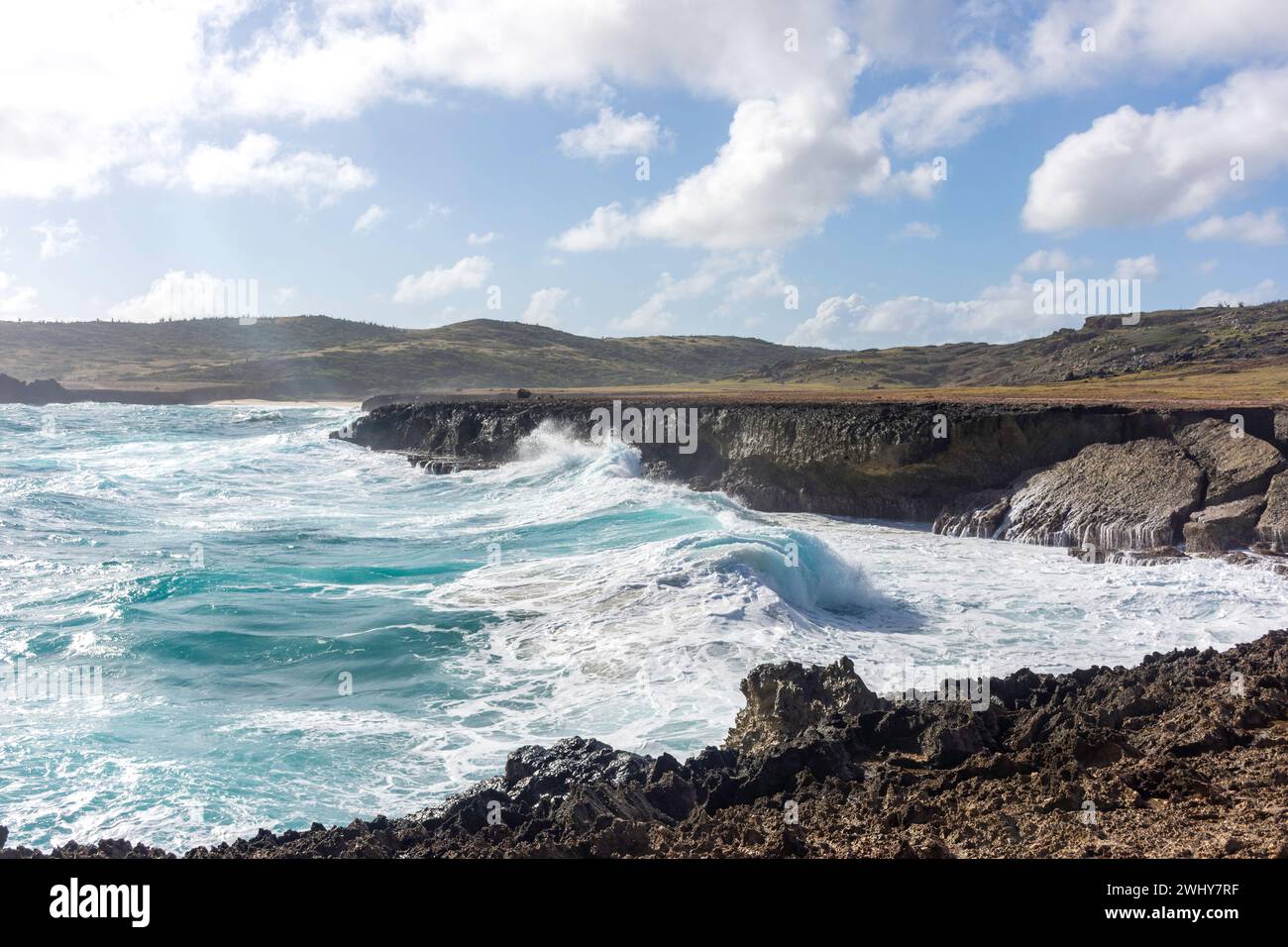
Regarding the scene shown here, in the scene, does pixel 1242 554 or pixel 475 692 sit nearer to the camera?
pixel 475 692

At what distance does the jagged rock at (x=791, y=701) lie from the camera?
349 inches

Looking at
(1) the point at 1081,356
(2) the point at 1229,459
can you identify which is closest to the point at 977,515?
(2) the point at 1229,459

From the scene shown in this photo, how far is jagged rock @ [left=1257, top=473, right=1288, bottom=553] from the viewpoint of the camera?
17.9 m

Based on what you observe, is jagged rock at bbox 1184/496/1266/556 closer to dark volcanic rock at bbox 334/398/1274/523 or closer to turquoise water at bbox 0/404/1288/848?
dark volcanic rock at bbox 334/398/1274/523

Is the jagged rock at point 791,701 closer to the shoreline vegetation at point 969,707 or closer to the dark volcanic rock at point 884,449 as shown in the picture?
the shoreline vegetation at point 969,707

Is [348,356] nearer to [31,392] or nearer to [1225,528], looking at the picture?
[31,392]

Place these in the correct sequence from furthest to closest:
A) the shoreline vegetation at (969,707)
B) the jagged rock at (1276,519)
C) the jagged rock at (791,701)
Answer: the jagged rock at (1276,519)
the jagged rock at (791,701)
the shoreline vegetation at (969,707)

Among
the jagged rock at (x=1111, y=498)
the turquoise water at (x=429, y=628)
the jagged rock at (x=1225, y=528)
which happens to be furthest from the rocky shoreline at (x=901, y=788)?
the jagged rock at (x=1111, y=498)

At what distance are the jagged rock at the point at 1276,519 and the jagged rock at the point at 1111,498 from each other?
51.7 inches

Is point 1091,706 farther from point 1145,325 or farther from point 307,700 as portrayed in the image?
point 1145,325

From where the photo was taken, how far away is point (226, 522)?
76.3 feet
